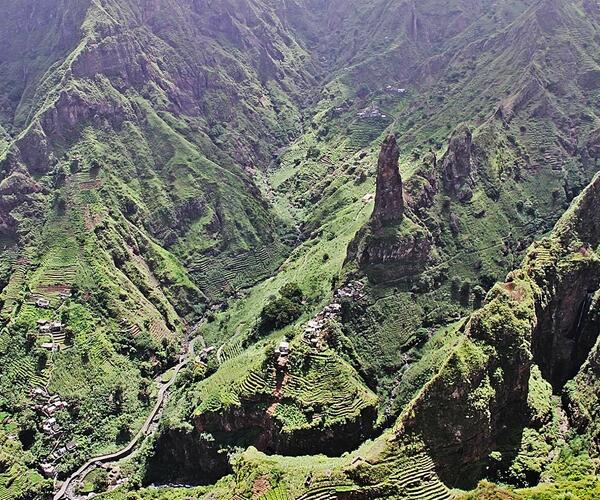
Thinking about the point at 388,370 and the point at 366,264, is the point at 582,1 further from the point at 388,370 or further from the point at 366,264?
the point at 388,370

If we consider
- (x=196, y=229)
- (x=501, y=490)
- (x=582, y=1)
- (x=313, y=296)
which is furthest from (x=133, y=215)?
(x=582, y=1)

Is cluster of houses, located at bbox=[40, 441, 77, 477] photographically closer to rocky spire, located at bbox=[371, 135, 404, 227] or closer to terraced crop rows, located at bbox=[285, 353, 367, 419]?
terraced crop rows, located at bbox=[285, 353, 367, 419]

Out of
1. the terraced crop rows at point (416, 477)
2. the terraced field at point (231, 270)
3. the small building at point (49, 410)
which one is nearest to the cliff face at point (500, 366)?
the terraced crop rows at point (416, 477)

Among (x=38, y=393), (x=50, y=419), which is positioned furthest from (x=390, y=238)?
(x=38, y=393)

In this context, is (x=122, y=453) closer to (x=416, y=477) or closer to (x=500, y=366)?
(x=416, y=477)

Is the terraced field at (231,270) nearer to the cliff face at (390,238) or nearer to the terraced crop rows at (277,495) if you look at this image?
the cliff face at (390,238)

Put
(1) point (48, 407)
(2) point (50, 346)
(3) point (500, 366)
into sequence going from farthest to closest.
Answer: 1. (2) point (50, 346)
2. (1) point (48, 407)
3. (3) point (500, 366)
